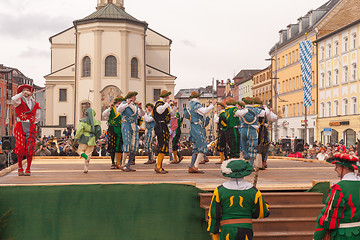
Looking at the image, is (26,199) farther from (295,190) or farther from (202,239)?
(295,190)

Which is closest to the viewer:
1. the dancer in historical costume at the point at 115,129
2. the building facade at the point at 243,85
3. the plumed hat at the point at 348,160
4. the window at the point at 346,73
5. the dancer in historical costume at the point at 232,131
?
the plumed hat at the point at 348,160

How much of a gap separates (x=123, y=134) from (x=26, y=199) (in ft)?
14.4

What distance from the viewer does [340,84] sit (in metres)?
50.7

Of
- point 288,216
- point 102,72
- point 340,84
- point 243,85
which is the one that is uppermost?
point 243,85

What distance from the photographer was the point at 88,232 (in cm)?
901

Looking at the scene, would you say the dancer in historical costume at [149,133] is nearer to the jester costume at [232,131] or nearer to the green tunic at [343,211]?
the jester costume at [232,131]

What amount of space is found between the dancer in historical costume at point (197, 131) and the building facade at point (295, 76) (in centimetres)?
4470

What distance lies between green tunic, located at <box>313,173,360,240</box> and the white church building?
5370cm

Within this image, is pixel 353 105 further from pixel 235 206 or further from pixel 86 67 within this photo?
pixel 235 206

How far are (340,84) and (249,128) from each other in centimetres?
3977

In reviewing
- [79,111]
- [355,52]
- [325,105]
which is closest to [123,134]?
[355,52]

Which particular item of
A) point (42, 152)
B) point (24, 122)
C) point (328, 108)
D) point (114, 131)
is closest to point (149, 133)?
point (114, 131)

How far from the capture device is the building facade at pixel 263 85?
3113 inches

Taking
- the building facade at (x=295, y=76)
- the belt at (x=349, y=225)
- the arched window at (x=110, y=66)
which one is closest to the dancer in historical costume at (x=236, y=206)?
the belt at (x=349, y=225)
